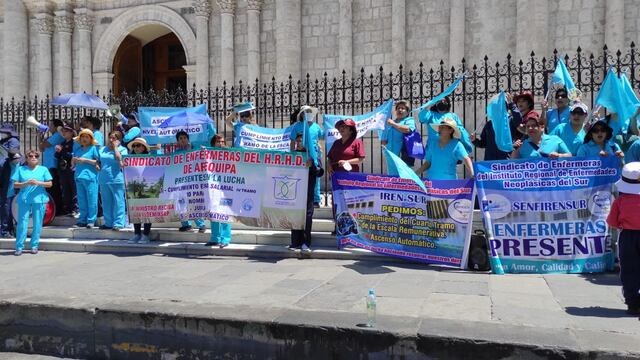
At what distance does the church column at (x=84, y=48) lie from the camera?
21016 mm

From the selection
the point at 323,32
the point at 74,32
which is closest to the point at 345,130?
the point at 323,32

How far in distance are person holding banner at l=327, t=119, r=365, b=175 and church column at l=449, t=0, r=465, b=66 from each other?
902 cm

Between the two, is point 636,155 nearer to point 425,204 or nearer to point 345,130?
point 425,204

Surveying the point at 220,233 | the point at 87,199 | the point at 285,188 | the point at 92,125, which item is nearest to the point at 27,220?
the point at 87,199

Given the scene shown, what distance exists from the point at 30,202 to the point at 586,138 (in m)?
8.83

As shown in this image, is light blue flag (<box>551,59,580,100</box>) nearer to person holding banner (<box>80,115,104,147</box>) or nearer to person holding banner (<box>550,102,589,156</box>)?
person holding banner (<box>550,102,589,156</box>)

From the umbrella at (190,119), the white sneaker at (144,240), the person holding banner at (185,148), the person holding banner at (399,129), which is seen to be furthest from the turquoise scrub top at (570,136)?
the white sneaker at (144,240)

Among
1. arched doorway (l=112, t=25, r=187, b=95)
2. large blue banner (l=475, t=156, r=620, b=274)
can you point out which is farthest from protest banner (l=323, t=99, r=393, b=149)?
arched doorway (l=112, t=25, r=187, b=95)

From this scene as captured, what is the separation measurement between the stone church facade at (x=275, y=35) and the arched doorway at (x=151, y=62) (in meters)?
0.06

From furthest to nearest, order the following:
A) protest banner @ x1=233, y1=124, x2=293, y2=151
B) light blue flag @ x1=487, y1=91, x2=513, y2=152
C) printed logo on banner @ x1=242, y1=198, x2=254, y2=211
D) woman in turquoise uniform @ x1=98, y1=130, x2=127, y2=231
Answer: woman in turquoise uniform @ x1=98, y1=130, x2=127, y2=231, protest banner @ x1=233, y1=124, x2=293, y2=151, printed logo on banner @ x1=242, y1=198, x2=254, y2=211, light blue flag @ x1=487, y1=91, x2=513, y2=152

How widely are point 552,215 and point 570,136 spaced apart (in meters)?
1.53

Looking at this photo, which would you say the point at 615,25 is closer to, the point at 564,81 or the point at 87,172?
the point at 564,81

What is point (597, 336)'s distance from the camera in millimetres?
4555

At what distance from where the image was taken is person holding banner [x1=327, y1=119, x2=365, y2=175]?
27.6 ft
